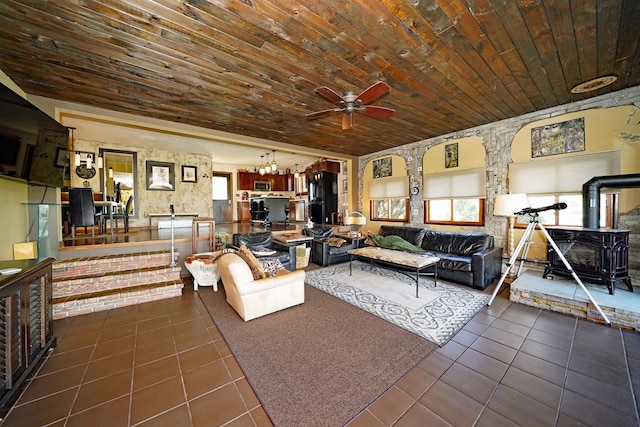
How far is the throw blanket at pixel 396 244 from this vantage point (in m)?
4.69

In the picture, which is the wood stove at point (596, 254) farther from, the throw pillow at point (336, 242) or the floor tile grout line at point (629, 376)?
the throw pillow at point (336, 242)

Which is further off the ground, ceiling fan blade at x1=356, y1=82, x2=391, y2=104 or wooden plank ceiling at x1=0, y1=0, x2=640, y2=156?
wooden plank ceiling at x1=0, y1=0, x2=640, y2=156

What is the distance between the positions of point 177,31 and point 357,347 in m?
3.29

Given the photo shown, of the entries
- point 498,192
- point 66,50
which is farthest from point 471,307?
point 66,50

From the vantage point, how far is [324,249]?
5062 millimetres

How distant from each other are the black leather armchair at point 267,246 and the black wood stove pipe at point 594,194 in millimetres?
4518

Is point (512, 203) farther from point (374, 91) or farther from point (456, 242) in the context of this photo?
point (374, 91)

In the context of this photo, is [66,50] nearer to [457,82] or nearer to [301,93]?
[301,93]

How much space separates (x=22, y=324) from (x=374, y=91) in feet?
11.9

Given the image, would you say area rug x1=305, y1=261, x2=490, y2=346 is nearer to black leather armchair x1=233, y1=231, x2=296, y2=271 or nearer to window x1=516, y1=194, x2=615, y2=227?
black leather armchair x1=233, y1=231, x2=296, y2=271

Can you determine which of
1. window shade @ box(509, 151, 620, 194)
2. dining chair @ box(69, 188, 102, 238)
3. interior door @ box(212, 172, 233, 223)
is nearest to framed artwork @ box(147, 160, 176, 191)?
interior door @ box(212, 172, 233, 223)

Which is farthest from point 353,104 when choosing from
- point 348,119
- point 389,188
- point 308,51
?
point 389,188

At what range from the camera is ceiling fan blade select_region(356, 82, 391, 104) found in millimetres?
2332

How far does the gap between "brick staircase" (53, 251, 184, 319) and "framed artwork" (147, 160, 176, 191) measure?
4.08 metres
